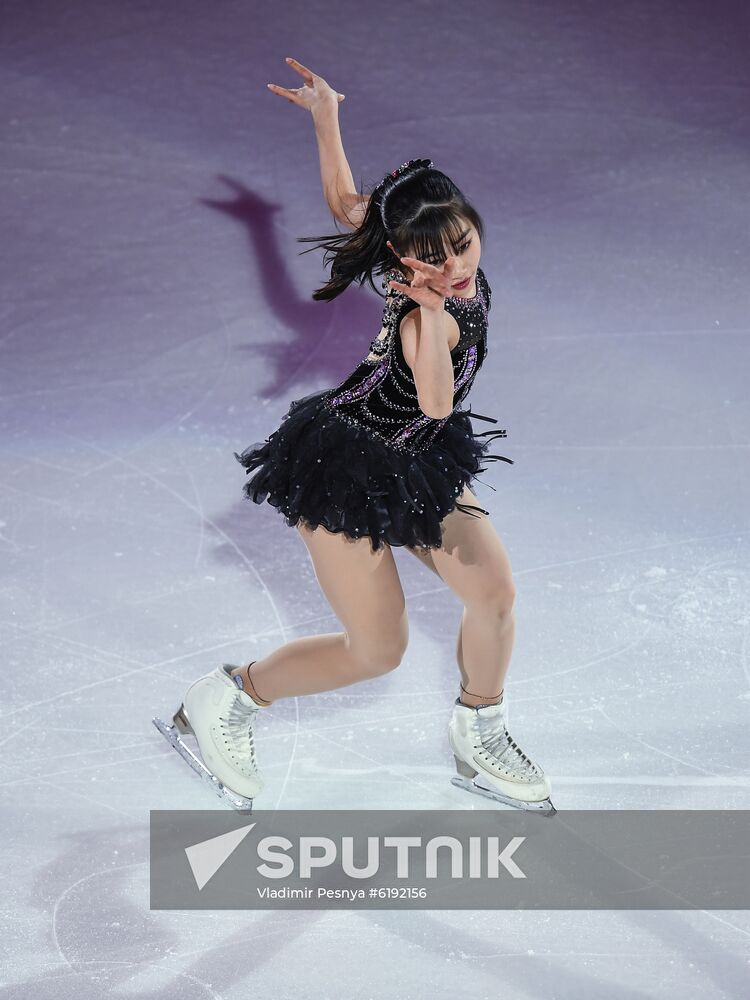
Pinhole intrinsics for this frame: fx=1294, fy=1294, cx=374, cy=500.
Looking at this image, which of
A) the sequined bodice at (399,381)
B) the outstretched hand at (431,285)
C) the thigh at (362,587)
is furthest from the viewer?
the thigh at (362,587)

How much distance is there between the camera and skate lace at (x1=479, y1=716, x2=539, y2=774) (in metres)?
2.73

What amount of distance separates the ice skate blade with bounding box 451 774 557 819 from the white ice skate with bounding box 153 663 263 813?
1.43ft

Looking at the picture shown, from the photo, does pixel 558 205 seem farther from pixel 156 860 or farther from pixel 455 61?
pixel 156 860

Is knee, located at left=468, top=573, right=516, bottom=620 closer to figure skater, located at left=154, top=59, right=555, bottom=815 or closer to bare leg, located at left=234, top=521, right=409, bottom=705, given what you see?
figure skater, located at left=154, top=59, right=555, bottom=815

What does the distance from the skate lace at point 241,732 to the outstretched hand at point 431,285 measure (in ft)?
3.47

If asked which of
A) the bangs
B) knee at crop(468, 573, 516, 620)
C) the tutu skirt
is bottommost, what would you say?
knee at crop(468, 573, 516, 620)

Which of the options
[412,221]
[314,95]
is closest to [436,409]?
[412,221]

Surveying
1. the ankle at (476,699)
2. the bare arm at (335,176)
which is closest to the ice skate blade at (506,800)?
the ankle at (476,699)

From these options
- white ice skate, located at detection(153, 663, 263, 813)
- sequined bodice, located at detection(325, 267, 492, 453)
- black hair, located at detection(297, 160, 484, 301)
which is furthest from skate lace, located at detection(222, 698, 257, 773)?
black hair, located at detection(297, 160, 484, 301)

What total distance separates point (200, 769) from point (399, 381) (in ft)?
3.23

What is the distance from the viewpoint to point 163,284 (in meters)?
4.72

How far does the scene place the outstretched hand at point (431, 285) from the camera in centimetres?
219

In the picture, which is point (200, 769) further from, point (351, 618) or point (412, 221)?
point (412, 221)

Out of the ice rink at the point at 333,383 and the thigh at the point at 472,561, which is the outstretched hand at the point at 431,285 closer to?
the thigh at the point at 472,561
